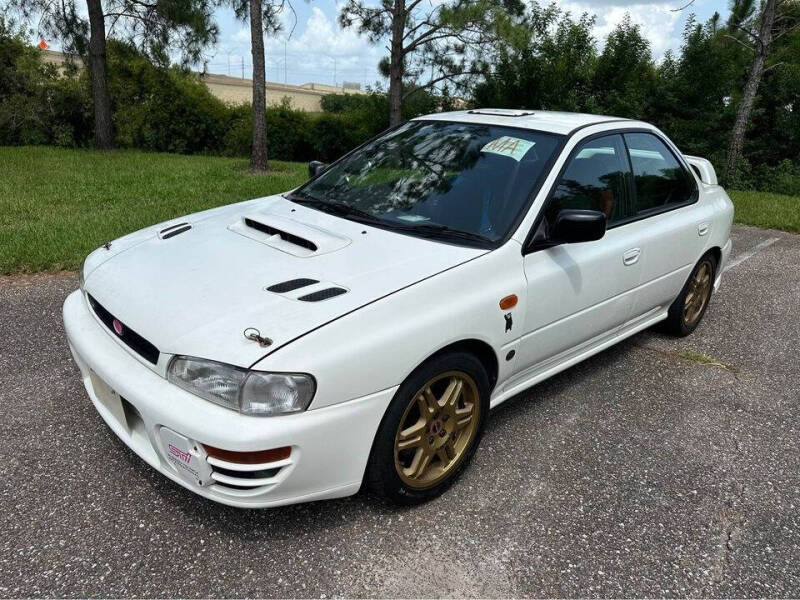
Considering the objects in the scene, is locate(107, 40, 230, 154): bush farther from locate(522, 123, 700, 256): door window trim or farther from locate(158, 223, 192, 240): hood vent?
locate(522, 123, 700, 256): door window trim

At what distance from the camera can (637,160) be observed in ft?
11.7

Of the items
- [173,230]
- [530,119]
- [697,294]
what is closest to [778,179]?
[697,294]

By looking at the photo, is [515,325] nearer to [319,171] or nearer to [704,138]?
[319,171]

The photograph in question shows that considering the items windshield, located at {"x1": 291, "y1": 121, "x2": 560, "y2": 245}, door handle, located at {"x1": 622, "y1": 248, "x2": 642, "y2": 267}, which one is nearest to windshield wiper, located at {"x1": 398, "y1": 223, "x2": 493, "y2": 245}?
windshield, located at {"x1": 291, "y1": 121, "x2": 560, "y2": 245}

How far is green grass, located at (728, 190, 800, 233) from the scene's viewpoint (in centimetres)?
857

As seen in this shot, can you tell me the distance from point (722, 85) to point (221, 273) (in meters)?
18.7

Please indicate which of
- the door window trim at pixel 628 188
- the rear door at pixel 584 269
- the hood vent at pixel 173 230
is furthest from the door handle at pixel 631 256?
the hood vent at pixel 173 230

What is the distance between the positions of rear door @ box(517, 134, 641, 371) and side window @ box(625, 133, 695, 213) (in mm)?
131

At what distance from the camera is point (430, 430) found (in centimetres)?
248

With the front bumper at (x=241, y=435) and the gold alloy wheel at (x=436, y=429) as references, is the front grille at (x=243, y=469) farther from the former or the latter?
the gold alloy wheel at (x=436, y=429)

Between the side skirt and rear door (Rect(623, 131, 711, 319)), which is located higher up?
rear door (Rect(623, 131, 711, 319))

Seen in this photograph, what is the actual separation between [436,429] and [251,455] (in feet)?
2.62

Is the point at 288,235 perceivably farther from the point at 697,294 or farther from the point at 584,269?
the point at 697,294

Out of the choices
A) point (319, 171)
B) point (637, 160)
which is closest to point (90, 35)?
point (319, 171)
